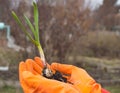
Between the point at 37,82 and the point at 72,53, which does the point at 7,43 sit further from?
the point at 37,82

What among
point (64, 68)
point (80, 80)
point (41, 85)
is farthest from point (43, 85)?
point (64, 68)

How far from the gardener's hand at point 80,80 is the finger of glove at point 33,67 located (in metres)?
0.12

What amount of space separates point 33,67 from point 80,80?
27cm

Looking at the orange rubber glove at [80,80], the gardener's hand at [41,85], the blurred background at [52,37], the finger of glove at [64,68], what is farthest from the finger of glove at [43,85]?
the blurred background at [52,37]

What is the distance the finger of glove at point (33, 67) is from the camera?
2227 millimetres

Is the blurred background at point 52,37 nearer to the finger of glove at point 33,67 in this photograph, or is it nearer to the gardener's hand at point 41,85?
the finger of glove at point 33,67

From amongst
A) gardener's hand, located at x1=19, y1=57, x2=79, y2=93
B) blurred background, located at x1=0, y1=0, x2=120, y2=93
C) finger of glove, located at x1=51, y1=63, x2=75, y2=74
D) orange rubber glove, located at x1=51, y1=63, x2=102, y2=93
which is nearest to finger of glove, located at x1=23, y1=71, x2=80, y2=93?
gardener's hand, located at x1=19, y1=57, x2=79, y2=93

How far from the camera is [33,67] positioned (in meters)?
2.27

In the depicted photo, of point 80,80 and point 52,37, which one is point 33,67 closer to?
point 80,80

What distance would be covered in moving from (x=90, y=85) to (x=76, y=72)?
0.18 meters

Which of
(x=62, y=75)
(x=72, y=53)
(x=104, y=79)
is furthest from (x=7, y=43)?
(x=62, y=75)

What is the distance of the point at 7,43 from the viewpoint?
995 cm

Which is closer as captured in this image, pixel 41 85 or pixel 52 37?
pixel 41 85

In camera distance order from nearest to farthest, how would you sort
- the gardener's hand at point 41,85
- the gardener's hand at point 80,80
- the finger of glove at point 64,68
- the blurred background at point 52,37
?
1. the gardener's hand at point 41,85
2. the gardener's hand at point 80,80
3. the finger of glove at point 64,68
4. the blurred background at point 52,37
